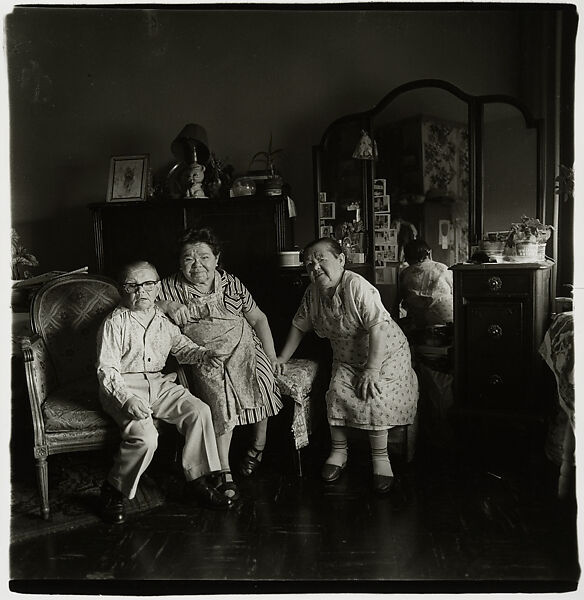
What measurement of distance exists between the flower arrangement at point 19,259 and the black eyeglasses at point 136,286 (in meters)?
1.28

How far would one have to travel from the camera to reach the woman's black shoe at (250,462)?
→ 3150 mm

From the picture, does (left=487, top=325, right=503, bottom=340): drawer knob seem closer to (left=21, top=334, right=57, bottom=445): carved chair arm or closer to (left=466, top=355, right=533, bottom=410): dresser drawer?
(left=466, top=355, right=533, bottom=410): dresser drawer

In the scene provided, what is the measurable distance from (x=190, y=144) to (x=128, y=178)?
465 mm

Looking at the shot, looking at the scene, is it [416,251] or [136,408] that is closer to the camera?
[136,408]

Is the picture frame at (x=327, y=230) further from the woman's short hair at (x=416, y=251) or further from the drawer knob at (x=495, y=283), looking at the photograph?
the drawer knob at (x=495, y=283)

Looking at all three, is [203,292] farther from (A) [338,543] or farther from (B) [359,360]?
(A) [338,543]

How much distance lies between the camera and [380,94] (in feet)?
12.3

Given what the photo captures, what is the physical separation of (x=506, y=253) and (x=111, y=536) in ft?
7.75

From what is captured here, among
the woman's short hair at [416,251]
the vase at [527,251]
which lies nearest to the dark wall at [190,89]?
the woman's short hair at [416,251]

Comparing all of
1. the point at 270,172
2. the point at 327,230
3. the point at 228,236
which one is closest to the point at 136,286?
the point at 228,236

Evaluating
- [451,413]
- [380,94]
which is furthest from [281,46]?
[451,413]

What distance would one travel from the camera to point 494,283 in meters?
3.01

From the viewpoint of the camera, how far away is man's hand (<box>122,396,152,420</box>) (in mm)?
2654

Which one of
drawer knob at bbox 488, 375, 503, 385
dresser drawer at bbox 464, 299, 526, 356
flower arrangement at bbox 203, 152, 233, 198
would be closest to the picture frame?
flower arrangement at bbox 203, 152, 233, 198
